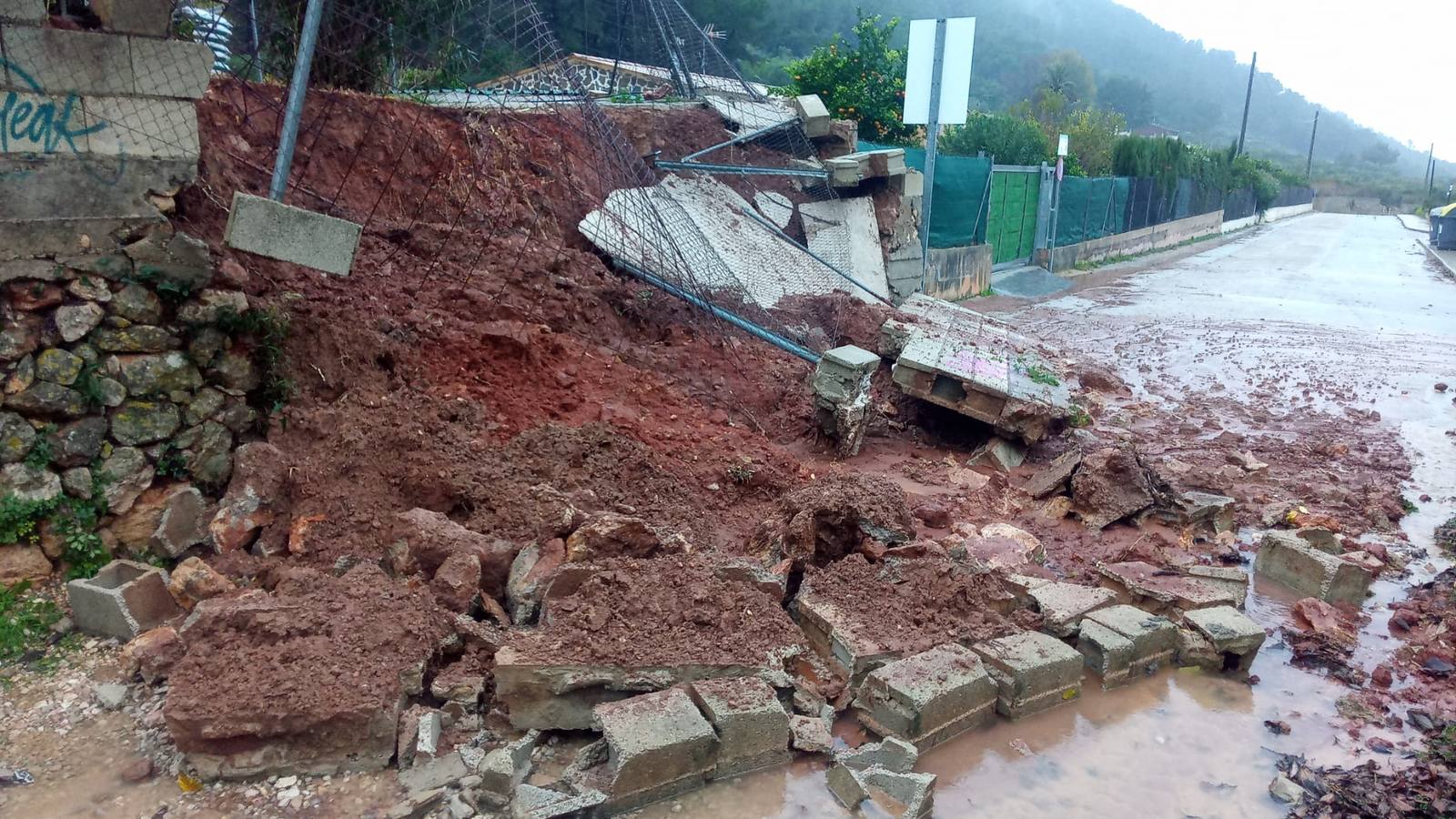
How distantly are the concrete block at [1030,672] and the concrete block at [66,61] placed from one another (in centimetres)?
517

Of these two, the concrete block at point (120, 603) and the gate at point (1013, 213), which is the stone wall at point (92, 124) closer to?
the concrete block at point (120, 603)

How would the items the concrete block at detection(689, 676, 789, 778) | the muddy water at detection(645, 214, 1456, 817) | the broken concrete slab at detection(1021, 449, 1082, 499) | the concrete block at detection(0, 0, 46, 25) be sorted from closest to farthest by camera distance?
the concrete block at detection(689, 676, 789, 778) → the muddy water at detection(645, 214, 1456, 817) → the concrete block at detection(0, 0, 46, 25) → the broken concrete slab at detection(1021, 449, 1082, 499)

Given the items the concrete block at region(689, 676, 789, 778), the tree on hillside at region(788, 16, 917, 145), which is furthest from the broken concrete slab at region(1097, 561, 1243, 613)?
the tree on hillside at region(788, 16, 917, 145)

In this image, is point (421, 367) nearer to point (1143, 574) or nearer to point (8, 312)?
point (8, 312)

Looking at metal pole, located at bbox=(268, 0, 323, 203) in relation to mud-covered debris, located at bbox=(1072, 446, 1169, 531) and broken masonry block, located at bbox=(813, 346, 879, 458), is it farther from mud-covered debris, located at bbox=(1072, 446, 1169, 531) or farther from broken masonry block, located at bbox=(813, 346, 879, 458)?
mud-covered debris, located at bbox=(1072, 446, 1169, 531)

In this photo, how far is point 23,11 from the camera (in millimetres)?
4344

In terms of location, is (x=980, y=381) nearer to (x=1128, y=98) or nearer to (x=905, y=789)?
(x=905, y=789)

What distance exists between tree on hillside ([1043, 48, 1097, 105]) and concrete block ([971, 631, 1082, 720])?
62.8 metres

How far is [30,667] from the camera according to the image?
418cm

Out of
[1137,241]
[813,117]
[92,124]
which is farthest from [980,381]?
[1137,241]

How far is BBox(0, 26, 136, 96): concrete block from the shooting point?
4.37 meters

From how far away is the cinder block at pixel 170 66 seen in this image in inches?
186

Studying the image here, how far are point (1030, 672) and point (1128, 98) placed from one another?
284 ft

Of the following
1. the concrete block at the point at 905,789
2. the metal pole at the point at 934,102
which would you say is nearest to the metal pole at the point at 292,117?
the concrete block at the point at 905,789
